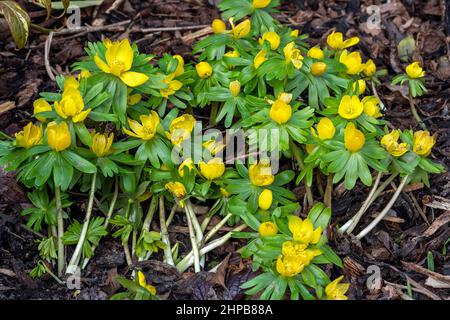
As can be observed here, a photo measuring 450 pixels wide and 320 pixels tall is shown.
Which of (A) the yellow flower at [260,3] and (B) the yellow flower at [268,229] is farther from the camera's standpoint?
(A) the yellow flower at [260,3]

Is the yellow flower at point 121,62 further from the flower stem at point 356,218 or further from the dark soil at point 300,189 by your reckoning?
the flower stem at point 356,218

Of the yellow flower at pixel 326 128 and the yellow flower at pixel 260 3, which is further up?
the yellow flower at pixel 260 3

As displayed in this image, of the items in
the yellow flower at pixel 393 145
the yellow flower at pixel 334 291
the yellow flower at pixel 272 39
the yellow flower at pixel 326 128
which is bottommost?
the yellow flower at pixel 334 291

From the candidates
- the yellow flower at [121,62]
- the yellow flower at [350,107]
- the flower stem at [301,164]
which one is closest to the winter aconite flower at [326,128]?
the yellow flower at [350,107]

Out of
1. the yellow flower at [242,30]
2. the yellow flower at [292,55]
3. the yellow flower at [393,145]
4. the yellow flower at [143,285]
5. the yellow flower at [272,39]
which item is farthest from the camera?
the yellow flower at [242,30]

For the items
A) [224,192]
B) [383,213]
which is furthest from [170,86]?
[383,213]

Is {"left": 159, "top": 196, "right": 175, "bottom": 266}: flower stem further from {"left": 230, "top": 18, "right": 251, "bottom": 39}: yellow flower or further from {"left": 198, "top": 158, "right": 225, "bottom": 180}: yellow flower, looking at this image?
{"left": 230, "top": 18, "right": 251, "bottom": 39}: yellow flower
